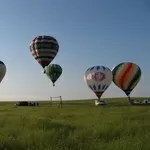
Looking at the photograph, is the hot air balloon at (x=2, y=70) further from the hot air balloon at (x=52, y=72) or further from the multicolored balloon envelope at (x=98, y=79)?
the multicolored balloon envelope at (x=98, y=79)

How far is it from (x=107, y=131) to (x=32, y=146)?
631 centimetres

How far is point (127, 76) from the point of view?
7512 cm

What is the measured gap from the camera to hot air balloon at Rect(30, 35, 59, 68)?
66331mm

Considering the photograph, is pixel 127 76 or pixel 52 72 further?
pixel 52 72

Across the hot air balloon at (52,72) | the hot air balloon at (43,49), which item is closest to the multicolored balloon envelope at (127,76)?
the hot air balloon at (52,72)

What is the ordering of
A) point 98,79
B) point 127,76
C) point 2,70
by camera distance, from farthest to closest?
point 2,70 → point 127,76 → point 98,79

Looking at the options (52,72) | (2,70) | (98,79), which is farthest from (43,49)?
(2,70)

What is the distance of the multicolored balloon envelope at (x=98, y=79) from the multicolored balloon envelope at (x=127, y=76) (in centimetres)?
231

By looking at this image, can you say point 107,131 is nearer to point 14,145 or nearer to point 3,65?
point 14,145

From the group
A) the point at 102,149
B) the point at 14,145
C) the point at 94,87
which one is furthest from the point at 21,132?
the point at 94,87

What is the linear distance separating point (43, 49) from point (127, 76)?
1862cm

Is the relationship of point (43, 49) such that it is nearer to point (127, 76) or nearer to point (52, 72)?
point (52, 72)

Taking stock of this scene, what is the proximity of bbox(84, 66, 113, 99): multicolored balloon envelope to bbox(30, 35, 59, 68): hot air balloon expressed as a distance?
10.1m

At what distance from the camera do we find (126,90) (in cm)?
7625
